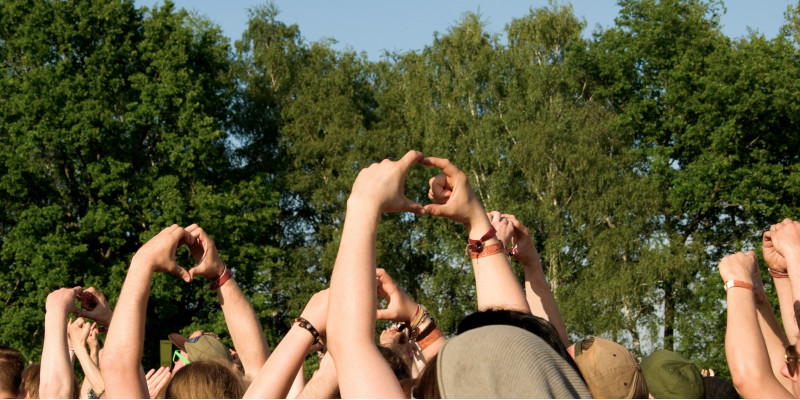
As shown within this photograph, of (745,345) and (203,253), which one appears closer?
(745,345)

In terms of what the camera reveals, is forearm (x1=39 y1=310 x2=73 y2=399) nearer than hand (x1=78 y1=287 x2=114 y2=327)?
Yes

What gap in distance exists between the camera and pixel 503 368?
2.05 meters

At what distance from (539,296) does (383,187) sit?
2.09 meters

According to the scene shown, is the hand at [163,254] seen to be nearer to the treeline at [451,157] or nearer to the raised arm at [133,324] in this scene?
the raised arm at [133,324]

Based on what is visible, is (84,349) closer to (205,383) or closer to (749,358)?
(205,383)

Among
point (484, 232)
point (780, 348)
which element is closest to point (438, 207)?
point (484, 232)

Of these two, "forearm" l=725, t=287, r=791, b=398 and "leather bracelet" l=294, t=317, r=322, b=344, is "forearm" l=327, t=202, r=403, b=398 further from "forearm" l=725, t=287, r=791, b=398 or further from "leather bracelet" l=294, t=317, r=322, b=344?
"forearm" l=725, t=287, r=791, b=398

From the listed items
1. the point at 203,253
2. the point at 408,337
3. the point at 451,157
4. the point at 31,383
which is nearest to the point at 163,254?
the point at 203,253

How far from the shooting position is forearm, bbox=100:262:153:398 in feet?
11.6

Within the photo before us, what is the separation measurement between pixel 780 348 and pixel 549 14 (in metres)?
32.7

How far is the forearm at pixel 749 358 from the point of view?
3.64 meters

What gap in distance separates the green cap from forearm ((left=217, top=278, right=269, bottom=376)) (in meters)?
1.70

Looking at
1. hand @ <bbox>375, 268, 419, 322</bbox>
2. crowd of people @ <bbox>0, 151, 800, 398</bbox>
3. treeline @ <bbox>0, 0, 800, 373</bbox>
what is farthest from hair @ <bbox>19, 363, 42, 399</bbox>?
treeline @ <bbox>0, 0, 800, 373</bbox>

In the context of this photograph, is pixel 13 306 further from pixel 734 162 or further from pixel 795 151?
pixel 795 151
